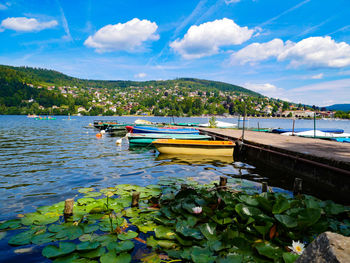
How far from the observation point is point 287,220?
348 cm

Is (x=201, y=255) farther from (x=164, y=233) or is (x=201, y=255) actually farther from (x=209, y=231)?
(x=164, y=233)

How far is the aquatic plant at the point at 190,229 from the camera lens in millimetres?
3266

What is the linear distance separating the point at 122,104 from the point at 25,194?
198261mm

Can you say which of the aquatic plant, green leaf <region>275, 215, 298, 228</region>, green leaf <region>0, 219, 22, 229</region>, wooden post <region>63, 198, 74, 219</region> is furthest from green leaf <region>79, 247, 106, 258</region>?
green leaf <region>275, 215, 298, 228</region>

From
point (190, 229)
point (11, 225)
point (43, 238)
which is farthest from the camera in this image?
point (11, 225)

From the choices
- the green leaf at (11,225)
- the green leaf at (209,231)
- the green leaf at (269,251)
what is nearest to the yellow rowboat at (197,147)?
the green leaf at (11,225)

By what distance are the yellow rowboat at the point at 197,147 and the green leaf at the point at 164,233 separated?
11.1m

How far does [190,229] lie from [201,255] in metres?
0.77

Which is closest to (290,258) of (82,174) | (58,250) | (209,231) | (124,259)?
(209,231)

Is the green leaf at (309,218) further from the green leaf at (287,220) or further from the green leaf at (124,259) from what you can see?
the green leaf at (124,259)

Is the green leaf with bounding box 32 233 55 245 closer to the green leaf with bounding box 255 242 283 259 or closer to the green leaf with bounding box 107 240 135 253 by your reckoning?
the green leaf with bounding box 107 240 135 253

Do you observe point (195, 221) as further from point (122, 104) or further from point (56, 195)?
point (122, 104)

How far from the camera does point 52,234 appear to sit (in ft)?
13.5

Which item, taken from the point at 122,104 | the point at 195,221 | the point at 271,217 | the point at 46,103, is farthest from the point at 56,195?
the point at 122,104
